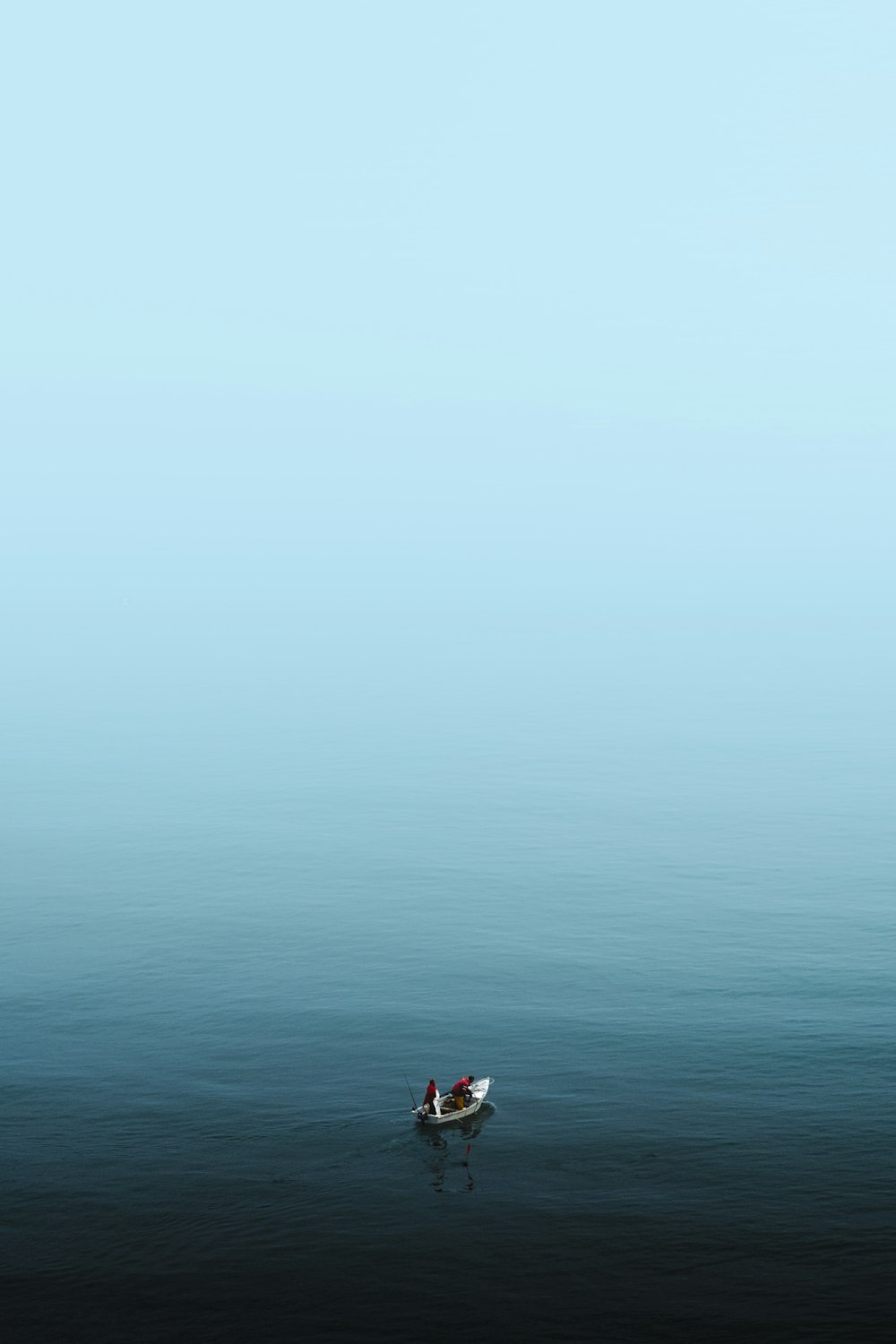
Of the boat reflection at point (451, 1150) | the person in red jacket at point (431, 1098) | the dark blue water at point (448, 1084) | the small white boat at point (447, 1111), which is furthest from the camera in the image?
the person in red jacket at point (431, 1098)

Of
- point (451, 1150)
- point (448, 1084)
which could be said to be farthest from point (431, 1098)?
point (448, 1084)

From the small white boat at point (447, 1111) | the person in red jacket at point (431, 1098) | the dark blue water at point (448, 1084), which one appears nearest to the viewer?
the dark blue water at point (448, 1084)

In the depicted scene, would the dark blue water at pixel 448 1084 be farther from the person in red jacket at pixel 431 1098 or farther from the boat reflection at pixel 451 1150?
the person in red jacket at pixel 431 1098

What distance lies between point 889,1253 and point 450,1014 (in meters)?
41.3

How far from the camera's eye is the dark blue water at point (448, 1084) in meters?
53.1

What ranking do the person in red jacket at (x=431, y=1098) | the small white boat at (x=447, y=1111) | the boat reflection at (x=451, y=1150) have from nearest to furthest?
the boat reflection at (x=451, y=1150) < the small white boat at (x=447, y=1111) < the person in red jacket at (x=431, y=1098)

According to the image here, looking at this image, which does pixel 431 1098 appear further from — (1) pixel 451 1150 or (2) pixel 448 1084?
(2) pixel 448 1084

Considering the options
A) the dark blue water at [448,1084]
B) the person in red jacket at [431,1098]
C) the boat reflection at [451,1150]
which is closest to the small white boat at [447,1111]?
the person in red jacket at [431,1098]

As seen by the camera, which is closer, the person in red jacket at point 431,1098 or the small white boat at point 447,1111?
the small white boat at point 447,1111

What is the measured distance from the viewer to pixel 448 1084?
76.8 meters

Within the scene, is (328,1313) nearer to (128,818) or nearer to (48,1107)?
(48,1107)

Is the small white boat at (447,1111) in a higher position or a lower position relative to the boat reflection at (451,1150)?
higher

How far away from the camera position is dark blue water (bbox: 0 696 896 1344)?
174 ft

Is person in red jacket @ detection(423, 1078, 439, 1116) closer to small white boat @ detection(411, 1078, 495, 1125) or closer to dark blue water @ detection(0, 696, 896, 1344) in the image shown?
small white boat @ detection(411, 1078, 495, 1125)
